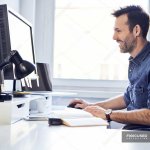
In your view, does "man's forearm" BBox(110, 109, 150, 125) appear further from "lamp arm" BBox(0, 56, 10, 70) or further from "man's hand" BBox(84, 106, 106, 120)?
"lamp arm" BBox(0, 56, 10, 70)

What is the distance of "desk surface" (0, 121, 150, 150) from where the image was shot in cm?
75

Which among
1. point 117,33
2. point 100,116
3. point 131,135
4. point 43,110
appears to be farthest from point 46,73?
point 131,135

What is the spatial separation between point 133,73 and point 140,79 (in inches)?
6.0

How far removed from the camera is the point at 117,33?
1932 millimetres

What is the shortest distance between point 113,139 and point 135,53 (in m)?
1.08

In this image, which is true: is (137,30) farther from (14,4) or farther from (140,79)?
(14,4)

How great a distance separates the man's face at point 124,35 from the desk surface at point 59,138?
906 millimetres

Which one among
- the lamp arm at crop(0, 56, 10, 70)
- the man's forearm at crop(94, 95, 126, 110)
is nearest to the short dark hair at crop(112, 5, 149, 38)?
the man's forearm at crop(94, 95, 126, 110)

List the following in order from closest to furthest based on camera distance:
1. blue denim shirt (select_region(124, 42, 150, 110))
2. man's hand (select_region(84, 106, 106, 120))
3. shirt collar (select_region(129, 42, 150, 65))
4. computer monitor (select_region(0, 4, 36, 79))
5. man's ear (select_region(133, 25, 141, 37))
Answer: computer monitor (select_region(0, 4, 36, 79)), man's hand (select_region(84, 106, 106, 120)), blue denim shirt (select_region(124, 42, 150, 110)), shirt collar (select_region(129, 42, 150, 65)), man's ear (select_region(133, 25, 141, 37))

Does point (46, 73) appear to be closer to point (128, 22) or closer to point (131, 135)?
point (128, 22)

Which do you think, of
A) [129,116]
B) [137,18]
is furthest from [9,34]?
[137,18]

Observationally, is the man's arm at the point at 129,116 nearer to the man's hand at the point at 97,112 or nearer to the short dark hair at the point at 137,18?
the man's hand at the point at 97,112

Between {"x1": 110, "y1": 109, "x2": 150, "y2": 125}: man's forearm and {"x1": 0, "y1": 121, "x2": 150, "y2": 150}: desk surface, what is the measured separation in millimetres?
357

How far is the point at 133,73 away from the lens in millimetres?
1722
